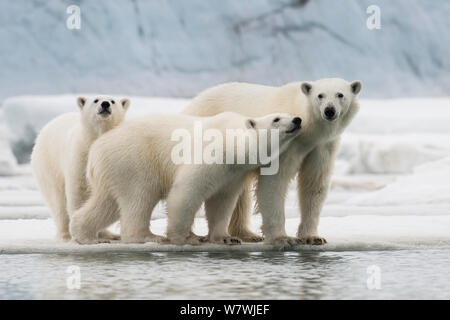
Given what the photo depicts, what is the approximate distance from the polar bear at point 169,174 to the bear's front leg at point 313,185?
0.49 m

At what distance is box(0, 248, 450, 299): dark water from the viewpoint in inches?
162

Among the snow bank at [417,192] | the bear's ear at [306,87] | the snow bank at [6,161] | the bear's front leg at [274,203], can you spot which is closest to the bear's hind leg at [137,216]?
the bear's front leg at [274,203]

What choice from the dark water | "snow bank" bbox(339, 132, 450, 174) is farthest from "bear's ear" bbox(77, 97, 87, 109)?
"snow bank" bbox(339, 132, 450, 174)

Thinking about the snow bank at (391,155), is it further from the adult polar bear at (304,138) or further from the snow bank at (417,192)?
the adult polar bear at (304,138)

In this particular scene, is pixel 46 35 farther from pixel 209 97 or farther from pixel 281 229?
pixel 281 229

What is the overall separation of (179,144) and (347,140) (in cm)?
1158

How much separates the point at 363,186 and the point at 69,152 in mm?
9174

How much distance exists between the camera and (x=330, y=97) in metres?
5.68

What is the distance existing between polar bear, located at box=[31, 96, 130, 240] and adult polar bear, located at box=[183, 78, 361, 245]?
3.57 ft

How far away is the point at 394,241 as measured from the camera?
625cm

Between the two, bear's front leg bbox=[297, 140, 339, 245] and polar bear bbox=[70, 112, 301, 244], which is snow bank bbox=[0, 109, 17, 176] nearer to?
polar bear bbox=[70, 112, 301, 244]

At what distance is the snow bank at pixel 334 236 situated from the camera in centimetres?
579
